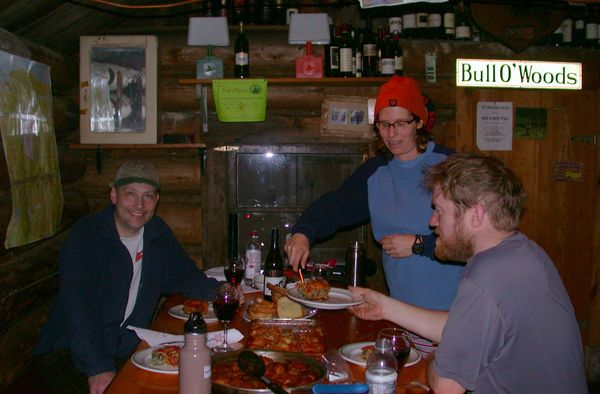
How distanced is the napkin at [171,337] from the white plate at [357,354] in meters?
0.45

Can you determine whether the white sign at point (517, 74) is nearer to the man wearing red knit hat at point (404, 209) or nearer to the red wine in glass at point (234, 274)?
the man wearing red knit hat at point (404, 209)

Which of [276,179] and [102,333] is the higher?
[276,179]

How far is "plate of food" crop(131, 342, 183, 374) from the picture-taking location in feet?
6.86

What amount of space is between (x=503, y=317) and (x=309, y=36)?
3.72 m

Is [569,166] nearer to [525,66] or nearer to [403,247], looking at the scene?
[525,66]

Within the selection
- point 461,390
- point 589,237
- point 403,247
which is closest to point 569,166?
point 589,237

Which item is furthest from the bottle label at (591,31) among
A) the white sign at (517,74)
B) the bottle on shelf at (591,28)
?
the white sign at (517,74)

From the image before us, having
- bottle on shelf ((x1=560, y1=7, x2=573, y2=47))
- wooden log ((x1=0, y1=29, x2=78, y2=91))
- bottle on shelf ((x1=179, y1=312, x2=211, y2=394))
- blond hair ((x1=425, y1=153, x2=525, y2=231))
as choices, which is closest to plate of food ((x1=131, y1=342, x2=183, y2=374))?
bottle on shelf ((x1=179, y1=312, x2=211, y2=394))

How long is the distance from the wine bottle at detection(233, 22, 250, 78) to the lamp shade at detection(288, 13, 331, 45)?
39 cm

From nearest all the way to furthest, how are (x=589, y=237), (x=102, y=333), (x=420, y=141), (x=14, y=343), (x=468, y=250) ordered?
(x=468, y=250) → (x=102, y=333) → (x=420, y=141) → (x=14, y=343) → (x=589, y=237)

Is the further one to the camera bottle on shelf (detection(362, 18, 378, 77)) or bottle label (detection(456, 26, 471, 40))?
bottle label (detection(456, 26, 471, 40))

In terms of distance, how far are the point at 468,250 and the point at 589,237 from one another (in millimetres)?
3987

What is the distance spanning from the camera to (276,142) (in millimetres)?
5270

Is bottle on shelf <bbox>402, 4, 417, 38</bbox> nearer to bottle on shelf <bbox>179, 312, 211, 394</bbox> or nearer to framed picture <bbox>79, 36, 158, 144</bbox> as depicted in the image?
framed picture <bbox>79, 36, 158, 144</bbox>
